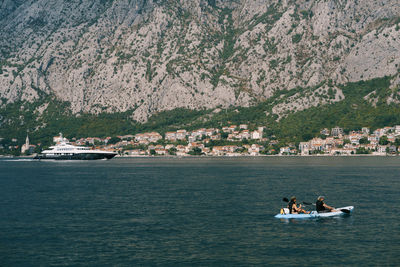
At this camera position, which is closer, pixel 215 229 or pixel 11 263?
pixel 11 263

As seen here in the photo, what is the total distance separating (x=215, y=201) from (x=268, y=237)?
1014 inches

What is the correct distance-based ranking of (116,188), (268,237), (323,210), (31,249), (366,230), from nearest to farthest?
(31,249) → (268,237) → (366,230) → (323,210) → (116,188)

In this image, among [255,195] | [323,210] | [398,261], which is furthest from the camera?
[255,195]

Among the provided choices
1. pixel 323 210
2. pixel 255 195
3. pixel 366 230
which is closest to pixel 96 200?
pixel 255 195

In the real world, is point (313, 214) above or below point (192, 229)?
above

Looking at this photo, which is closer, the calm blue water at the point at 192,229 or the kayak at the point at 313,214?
the calm blue water at the point at 192,229

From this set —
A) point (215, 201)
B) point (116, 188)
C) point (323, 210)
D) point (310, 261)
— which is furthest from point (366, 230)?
point (116, 188)

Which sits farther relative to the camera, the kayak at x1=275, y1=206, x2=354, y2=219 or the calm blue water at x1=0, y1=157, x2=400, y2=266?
the kayak at x1=275, y1=206, x2=354, y2=219

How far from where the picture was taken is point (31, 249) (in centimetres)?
4322

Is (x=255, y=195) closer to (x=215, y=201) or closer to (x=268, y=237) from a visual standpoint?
(x=215, y=201)

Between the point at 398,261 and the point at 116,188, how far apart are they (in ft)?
216

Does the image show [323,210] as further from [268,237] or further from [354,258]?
[354,258]

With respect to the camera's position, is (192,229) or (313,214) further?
(313,214)

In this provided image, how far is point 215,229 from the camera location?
51125 mm
